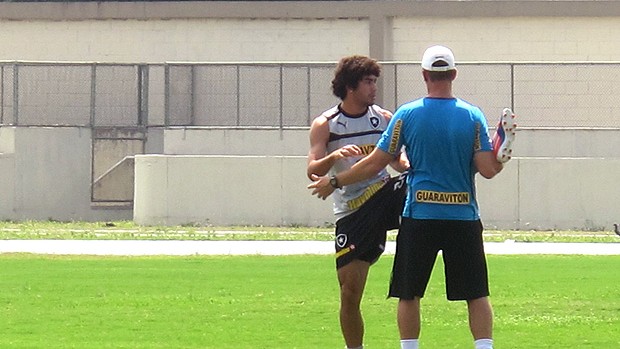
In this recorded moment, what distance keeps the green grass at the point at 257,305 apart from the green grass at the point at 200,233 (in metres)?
6.88

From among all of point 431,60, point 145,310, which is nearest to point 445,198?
point 431,60

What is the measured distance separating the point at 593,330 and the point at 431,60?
4.41 m

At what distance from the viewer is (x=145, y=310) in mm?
13500

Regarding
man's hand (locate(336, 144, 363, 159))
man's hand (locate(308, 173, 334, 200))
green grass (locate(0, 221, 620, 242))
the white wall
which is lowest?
green grass (locate(0, 221, 620, 242))

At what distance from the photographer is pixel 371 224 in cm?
948

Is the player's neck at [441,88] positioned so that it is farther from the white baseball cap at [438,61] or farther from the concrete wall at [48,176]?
the concrete wall at [48,176]

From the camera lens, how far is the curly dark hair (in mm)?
9492

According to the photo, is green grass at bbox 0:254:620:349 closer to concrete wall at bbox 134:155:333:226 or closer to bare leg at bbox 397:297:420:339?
bare leg at bbox 397:297:420:339

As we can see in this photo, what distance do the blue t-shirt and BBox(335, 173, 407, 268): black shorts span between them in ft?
3.30

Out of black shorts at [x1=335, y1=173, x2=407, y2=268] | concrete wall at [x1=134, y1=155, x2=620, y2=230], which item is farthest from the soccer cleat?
concrete wall at [x1=134, y1=155, x2=620, y2=230]

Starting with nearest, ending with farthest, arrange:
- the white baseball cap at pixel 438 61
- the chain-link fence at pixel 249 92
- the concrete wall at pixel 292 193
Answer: the white baseball cap at pixel 438 61 → the concrete wall at pixel 292 193 → the chain-link fence at pixel 249 92

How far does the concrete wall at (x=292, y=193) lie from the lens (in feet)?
102

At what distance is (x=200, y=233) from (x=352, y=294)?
19.5m

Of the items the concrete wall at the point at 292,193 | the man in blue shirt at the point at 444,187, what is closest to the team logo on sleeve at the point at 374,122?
the man in blue shirt at the point at 444,187
